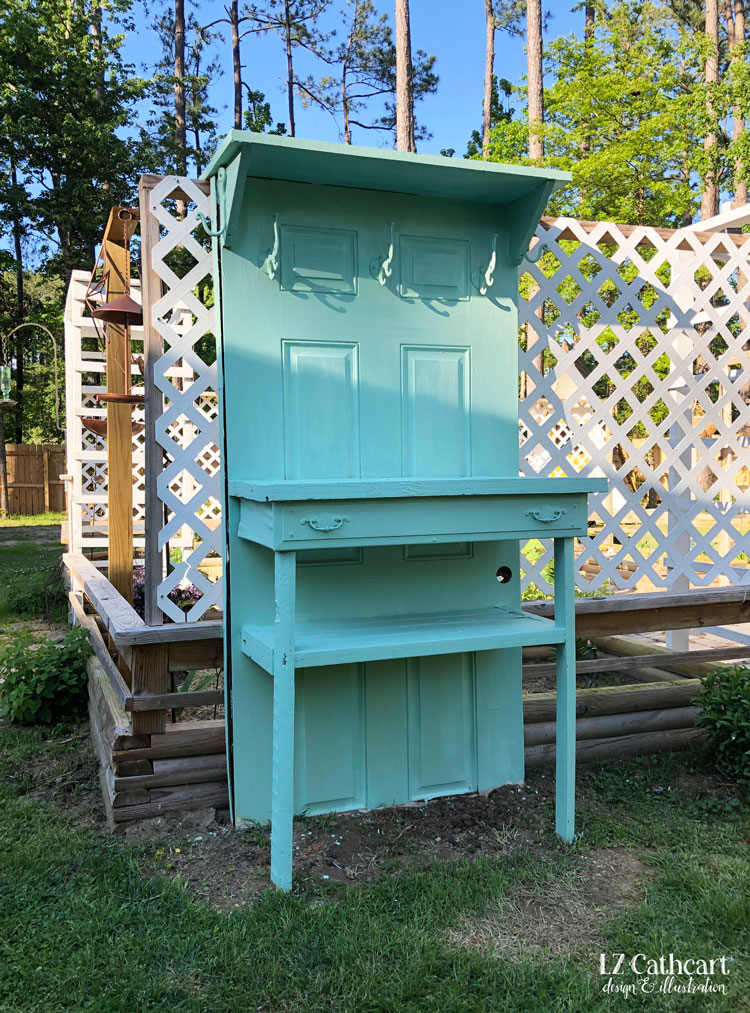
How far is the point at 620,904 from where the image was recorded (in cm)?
203

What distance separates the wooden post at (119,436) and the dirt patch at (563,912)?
2.42m

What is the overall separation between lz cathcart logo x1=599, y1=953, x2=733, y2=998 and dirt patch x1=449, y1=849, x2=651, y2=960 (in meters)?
0.09

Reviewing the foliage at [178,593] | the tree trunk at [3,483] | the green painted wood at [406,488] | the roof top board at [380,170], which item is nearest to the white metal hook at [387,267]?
the roof top board at [380,170]

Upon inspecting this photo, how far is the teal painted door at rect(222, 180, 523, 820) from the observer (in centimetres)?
→ 245

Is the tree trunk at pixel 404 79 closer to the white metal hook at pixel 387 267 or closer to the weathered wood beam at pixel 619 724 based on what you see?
the white metal hook at pixel 387 267

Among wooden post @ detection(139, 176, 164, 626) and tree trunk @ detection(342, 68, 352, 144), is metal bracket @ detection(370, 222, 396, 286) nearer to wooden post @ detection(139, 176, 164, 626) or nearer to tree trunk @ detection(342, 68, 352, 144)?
wooden post @ detection(139, 176, 164, 626)

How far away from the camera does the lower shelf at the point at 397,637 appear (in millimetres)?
2156

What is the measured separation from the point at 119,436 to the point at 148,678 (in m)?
1.61

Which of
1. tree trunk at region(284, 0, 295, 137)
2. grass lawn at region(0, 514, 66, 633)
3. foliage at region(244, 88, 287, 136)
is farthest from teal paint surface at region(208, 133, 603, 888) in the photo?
tree trunk at region(284, 0, 295, 137)

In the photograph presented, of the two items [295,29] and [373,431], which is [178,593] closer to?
[373,431]

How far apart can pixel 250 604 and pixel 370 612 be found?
0.41 metres

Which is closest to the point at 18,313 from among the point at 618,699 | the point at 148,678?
the point at 148,678

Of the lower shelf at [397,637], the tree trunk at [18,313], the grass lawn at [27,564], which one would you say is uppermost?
the tree trunk at [18,313]

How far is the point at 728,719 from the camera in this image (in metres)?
2.79
